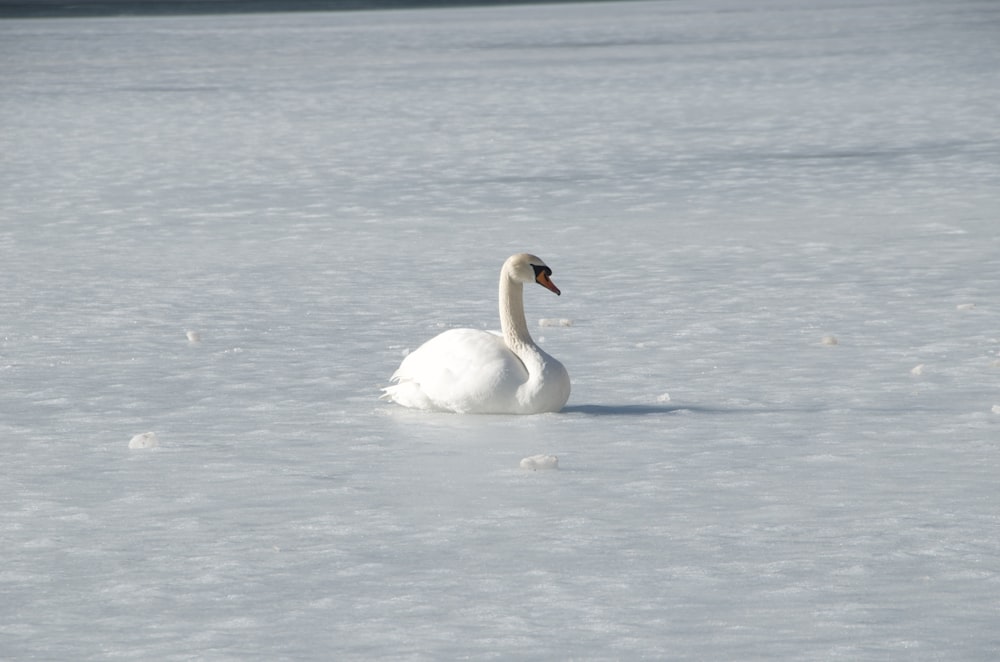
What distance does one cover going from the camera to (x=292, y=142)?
1869 cm

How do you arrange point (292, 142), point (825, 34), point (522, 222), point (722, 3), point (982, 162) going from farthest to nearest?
1. point (722, 3)
2. point (825, 34)
3. point (292, 142)
4. point (982, 162)
5. point (522, 222)

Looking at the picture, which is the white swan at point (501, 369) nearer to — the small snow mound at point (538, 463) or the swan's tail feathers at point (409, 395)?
the swan's tail feathers at point (409, 395)

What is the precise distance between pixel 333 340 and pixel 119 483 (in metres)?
2.48

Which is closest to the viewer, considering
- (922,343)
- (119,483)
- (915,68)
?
(119,483)

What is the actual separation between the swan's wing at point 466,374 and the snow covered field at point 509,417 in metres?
0.08

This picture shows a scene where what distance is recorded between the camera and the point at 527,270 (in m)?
6.45

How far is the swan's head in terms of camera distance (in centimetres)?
642

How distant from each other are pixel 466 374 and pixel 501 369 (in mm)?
119

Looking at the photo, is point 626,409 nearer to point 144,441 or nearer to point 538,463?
point 538,463

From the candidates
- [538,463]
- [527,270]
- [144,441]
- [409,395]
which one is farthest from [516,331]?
[144,441]

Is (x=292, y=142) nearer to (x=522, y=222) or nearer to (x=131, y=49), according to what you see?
(x=522, y=222)

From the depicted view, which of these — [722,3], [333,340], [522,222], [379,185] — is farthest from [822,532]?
[722,3]

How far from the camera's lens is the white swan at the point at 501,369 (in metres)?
6.30

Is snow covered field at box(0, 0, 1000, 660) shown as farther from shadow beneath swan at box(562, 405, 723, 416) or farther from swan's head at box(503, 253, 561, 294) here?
swan's head at box(503, 253, 561, 294)
